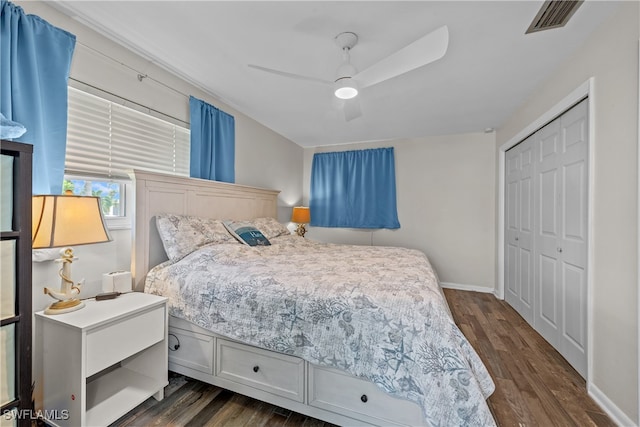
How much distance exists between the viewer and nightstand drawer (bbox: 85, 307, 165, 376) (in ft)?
4.30

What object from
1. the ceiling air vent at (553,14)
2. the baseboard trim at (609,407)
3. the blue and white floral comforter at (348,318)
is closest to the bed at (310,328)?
the blue and white floral comforter at (348,318)

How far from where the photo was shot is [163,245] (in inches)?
83.3

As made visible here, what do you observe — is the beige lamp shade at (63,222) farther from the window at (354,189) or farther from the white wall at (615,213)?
the window at (354,189)

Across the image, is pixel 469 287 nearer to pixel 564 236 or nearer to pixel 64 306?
pixel 564 236

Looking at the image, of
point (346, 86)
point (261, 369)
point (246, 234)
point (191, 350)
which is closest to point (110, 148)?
point (246, 234)

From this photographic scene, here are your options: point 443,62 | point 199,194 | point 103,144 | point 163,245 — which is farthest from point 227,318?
point 443,62

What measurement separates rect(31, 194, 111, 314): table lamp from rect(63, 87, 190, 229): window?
589mm

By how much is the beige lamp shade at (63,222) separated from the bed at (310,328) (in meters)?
0.62

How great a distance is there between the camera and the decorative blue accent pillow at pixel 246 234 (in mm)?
2523

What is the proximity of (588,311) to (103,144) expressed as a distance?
11.6ft

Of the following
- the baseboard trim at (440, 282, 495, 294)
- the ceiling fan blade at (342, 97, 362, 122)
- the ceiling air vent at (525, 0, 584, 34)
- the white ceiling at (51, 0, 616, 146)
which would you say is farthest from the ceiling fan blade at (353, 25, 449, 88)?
the baseboard trim at (440, 282, 495, 294)

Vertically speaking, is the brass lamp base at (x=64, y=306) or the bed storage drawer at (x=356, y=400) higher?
the brass lamp base at (x=64, y=306)

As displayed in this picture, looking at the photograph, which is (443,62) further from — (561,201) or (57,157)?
(57,157)

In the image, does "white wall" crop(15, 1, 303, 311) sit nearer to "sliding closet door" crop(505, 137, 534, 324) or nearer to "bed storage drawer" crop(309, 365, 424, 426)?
"bed storage drawer" crop(309, 365, 424, 426)
